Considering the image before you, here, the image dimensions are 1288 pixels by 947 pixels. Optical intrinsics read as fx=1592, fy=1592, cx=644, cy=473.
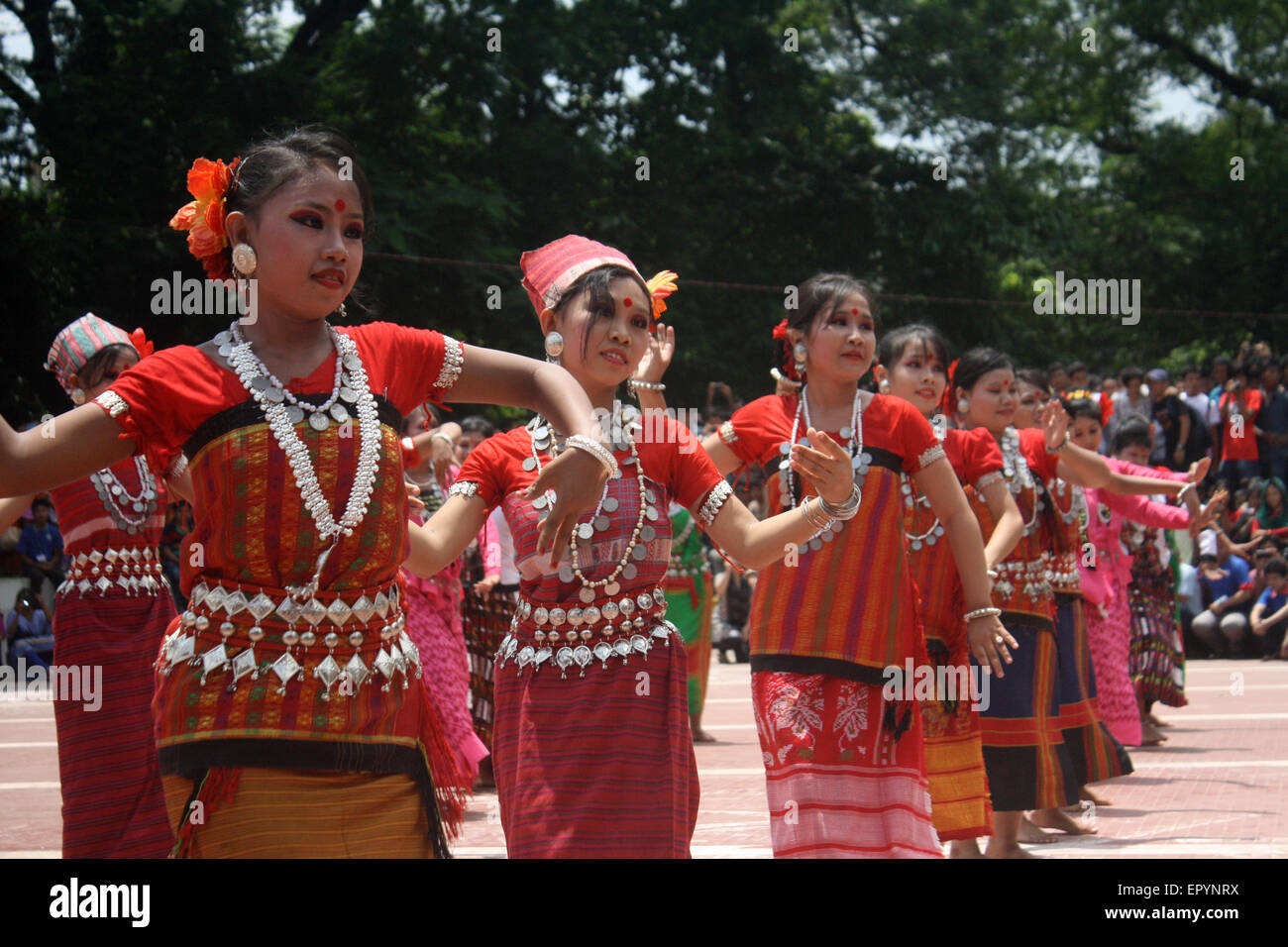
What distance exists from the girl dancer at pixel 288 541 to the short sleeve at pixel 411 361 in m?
0.06

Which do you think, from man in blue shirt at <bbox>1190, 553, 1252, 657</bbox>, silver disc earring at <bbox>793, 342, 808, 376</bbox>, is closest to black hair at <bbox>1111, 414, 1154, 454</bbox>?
silver disc earring at <bbox>793, 342, 808, 376</bbox>

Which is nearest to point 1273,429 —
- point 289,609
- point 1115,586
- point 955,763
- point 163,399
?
point 1115,586

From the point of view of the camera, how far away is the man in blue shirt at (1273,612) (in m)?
15.9

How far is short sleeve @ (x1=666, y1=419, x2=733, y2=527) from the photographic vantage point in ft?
14.3

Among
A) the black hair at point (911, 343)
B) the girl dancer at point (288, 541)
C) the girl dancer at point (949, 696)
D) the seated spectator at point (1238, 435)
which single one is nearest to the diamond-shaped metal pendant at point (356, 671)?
the girl dancer at point (288, 541)

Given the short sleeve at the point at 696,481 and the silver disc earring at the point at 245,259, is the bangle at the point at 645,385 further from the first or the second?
the silver disc earring at the point at 245,259

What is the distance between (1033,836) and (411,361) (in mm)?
4989

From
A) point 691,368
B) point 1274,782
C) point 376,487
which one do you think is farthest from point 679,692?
point 691,368

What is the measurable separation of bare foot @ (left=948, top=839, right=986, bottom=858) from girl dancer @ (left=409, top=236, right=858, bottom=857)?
266cm

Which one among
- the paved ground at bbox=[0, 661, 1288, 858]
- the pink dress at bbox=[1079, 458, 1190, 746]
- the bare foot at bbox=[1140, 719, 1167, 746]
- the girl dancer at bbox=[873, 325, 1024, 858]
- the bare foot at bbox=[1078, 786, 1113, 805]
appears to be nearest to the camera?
the girl dancer at bbox=[873, 325, 1024, 858]

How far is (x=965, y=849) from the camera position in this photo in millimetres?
6578

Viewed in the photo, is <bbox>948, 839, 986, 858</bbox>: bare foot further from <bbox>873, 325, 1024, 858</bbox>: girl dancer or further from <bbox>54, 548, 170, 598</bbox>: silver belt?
<bbox>54, 548, 170, 598</bbox>: silver belt

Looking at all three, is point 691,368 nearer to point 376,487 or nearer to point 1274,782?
point 1274,782
